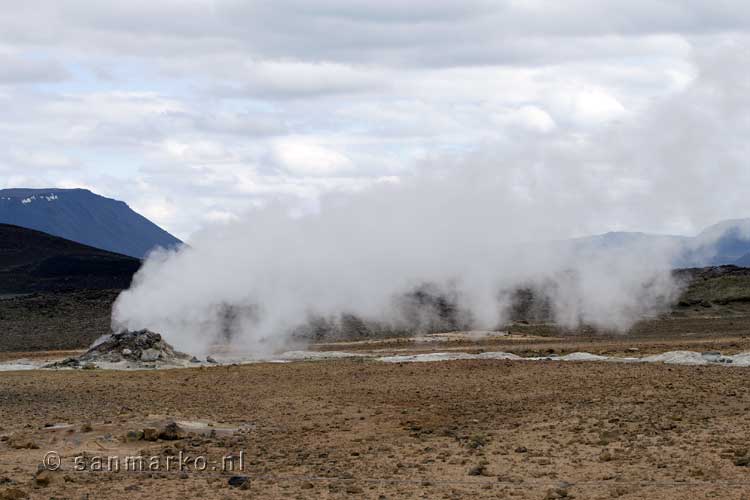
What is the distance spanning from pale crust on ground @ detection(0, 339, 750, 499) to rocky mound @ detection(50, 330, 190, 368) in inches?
226

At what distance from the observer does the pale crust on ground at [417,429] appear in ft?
61.4

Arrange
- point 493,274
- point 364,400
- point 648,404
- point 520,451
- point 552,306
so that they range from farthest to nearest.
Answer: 1. point 552,306
2. point 493,274
3. point 364,400
4. point 648,404
5. point 520,451

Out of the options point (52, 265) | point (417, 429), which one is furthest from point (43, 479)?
point (52, 265)

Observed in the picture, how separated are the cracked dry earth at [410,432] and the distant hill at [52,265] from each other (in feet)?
284

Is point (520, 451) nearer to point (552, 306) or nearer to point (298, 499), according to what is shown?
point (298, 499)

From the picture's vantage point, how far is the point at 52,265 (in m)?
141

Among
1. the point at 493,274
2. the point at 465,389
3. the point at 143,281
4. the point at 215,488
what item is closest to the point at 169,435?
the point at 215,488

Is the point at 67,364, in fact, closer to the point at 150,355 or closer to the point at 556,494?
the point at 150,355

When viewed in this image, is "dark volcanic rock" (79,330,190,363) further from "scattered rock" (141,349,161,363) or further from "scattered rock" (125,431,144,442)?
"scattered rock" (125,431,144,442)

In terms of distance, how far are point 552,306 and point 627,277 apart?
19.6 ft

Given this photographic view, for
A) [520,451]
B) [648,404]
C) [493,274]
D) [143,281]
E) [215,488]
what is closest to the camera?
[215,488]

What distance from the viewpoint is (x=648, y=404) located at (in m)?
26.5

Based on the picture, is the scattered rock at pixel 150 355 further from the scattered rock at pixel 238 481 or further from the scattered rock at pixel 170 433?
the scattered rock at pixel 238 481

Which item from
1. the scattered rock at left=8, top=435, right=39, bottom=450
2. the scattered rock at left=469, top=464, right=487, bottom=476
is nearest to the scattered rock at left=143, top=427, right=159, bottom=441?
the scattered rock at left=8, top=435, right=39, bottom=450
